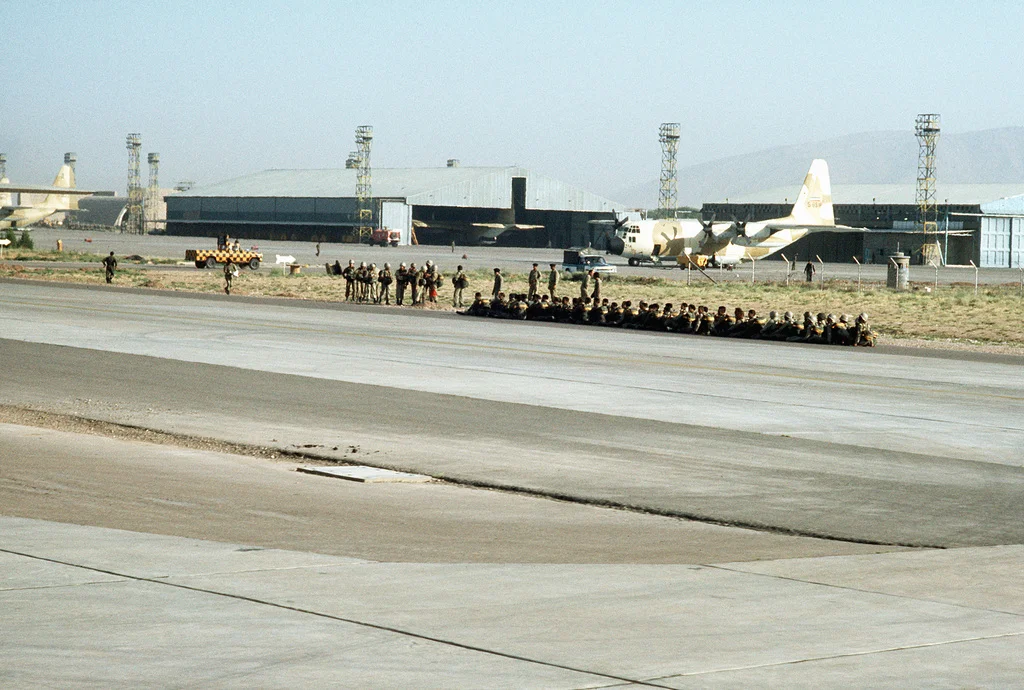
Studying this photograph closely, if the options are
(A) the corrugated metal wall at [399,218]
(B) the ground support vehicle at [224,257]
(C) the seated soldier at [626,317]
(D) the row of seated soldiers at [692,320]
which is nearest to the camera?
(D) the row of seated soldiers at [692,320]

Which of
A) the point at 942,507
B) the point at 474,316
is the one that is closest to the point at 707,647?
the point at 942,507

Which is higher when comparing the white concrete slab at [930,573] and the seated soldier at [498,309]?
the seated soldier at [498,309]

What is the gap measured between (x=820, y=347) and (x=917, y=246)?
88662mm

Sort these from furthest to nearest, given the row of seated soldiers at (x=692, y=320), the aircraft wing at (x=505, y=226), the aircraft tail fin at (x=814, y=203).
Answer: the aircraft wing at (x=505, y=226) < the aircraft tail fin at (x=814, y=203) < the row of seated soldiers at (x=692, y=320)

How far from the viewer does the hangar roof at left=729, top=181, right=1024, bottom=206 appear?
12044 cm

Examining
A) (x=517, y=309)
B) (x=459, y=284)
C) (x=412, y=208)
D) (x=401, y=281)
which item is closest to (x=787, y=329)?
(x=517, y=309)

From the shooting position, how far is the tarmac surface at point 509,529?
6.43 m

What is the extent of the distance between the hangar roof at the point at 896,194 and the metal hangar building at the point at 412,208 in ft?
80.5

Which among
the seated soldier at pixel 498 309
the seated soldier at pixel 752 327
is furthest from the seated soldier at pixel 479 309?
the seated soldier at pixel 752 327

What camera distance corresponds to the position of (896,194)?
129 m

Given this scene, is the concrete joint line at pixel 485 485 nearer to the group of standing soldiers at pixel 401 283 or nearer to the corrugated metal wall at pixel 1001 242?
the group of standing soldiers at pixel 401 283

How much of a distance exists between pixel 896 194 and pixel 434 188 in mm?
57286

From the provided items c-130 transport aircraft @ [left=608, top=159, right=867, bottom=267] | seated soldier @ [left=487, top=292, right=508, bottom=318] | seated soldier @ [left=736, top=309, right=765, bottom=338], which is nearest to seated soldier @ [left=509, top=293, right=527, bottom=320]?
seated soldier @ [left=487, top=292, right=508, bottom=318]

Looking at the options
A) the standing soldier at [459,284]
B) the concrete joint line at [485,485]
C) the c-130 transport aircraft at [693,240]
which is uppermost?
the c-130 transport aircraft at [693,240]
